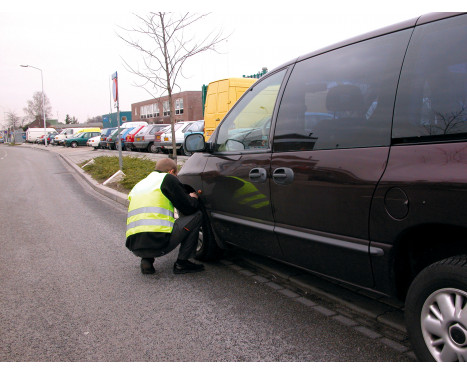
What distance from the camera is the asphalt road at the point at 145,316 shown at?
2773 millimetres

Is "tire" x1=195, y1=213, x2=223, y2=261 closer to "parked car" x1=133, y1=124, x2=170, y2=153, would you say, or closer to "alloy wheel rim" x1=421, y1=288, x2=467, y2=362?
"alloy wheel rim" x1=421, y1=288, x2=467, y2=362

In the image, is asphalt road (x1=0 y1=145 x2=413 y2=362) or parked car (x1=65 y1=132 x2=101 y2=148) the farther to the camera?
parked car (x1=65 y1=132 x2=101 y2=148)

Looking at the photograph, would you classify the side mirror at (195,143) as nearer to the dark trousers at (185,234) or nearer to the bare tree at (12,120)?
the dark trousers at (185,234)

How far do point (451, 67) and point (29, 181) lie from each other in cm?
1531

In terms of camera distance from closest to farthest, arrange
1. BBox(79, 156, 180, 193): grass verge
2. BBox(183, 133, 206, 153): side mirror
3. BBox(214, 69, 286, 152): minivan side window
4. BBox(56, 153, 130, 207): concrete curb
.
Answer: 1. BBox(214, 69, 286, 152): minivan side window
2. BBox(183, 133, 206, 153): side mirror
3. BBox(56, 153, 130, 207): concrete curb
4. BBox(79, 156, 180, 193): grass verge

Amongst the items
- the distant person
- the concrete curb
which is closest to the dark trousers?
the distant person

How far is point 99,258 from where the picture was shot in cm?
513

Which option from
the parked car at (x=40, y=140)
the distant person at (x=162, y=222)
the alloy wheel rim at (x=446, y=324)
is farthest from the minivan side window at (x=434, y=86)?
the parked car at (x=40, y=140)

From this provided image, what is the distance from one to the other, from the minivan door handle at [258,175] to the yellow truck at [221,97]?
32.4 ft

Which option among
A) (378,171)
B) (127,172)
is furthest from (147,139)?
(378,171)

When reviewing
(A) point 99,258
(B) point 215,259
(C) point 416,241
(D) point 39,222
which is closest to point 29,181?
(D) point 39,222

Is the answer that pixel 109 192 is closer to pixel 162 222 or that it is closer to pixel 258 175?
pixel 162 222

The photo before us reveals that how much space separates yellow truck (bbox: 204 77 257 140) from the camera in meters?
13.4

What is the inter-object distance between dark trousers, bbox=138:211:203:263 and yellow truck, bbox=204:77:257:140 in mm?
9038
